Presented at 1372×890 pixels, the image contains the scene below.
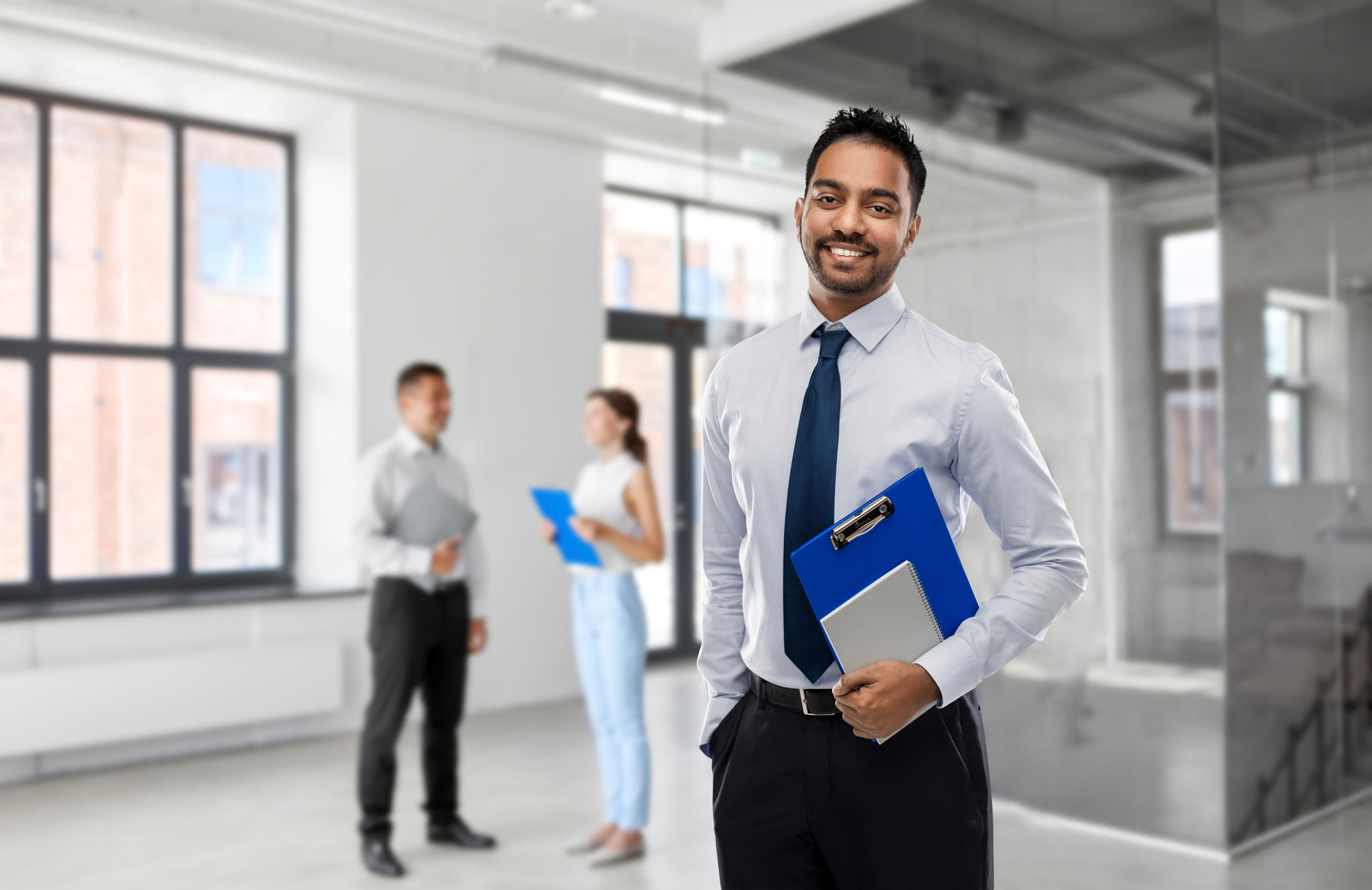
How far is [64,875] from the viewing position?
351 cm

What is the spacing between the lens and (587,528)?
3.56m

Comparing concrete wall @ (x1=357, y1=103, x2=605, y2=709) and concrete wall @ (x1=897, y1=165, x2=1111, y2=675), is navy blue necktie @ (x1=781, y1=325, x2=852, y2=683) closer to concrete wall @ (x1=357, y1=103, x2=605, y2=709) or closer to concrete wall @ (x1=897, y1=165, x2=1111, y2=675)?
concrete wall @ (x1=897, y1=165, x2=1111, y2=675)

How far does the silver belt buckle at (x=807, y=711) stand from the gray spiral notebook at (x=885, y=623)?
86 mm

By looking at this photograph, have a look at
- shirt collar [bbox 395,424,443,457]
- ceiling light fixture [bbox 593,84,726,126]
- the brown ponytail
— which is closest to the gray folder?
shirt collar [bbox 395,424,443,457]

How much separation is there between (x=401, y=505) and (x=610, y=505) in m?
0.72

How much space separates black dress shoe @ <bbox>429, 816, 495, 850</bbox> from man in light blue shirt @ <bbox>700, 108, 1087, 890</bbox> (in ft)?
8.54

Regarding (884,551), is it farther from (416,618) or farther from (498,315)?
(498,315)

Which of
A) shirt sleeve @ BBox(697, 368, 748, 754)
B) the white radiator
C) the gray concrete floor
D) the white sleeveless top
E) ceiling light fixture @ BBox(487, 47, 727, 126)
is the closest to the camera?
shirt sleeve @ BBox(697, 368, 748, 754)

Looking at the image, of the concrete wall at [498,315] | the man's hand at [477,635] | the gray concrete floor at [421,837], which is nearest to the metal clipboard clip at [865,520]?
the gray concrete floor at [421,837]

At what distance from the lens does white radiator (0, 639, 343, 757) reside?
4.57 metres

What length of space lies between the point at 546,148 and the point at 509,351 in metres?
1.26

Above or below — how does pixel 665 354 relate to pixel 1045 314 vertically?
above

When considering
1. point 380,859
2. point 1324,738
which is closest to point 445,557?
point 380,859

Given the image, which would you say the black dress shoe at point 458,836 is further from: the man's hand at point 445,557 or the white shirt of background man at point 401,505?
the man's hand at point 445,557
